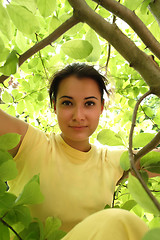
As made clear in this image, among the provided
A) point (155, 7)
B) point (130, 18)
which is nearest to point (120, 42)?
point (130, 18)

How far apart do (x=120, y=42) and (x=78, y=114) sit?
11.0 inches

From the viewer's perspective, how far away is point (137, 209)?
2.61 ft

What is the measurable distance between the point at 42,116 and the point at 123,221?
4.83ft

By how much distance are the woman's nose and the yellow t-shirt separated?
13 cm

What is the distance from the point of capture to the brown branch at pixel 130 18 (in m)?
0.45

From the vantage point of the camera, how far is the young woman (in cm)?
69

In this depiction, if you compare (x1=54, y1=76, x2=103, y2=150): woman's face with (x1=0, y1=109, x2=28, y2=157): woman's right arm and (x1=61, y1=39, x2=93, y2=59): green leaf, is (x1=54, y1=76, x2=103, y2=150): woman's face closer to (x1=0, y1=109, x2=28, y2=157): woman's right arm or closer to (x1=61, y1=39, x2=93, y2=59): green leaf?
(x1=0, y1=109, x2=28, y2=157): woman's right arm

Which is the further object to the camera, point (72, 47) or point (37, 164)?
point (37, 164)

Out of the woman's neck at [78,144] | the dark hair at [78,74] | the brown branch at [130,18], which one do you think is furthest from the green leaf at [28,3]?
the woman's neck at [78,144]

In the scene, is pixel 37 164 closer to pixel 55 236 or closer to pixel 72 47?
pixel 55 236

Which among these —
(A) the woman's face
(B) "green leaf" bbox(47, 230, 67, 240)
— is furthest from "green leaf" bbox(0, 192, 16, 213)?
(A) the woman's face

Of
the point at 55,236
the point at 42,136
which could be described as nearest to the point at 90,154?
the point at 42,136

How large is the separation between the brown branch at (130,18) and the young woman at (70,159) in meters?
0.28

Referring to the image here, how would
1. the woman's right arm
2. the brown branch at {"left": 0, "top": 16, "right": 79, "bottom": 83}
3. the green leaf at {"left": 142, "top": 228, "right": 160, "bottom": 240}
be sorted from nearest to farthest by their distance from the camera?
the green leaf at {"left": 142, "top": 228, "right": 160, "bottom": 240} < the brown branch at {"left": 0, "top": 16, "right": 79, "bottom": 83} < the woman's right arm
